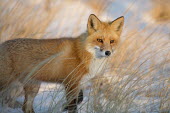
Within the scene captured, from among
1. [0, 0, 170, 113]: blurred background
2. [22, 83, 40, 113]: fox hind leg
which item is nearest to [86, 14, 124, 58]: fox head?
[0, 0, 170, 113]: blurred background

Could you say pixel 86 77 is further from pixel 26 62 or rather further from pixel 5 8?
pixel 5 8

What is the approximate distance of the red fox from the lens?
3088 millimetres

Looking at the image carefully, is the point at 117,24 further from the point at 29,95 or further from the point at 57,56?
the point at 29,95

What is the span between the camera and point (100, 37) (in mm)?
3289

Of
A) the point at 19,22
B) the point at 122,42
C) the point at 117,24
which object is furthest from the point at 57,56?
the point at 19,22

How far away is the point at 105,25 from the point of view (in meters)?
3.41

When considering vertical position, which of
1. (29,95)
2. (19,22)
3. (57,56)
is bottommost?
(29,95)

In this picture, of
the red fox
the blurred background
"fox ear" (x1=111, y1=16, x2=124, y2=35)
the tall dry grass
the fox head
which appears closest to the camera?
the blurred background

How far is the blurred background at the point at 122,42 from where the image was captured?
2.48 meters

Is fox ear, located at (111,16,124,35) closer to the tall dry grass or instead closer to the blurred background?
the blurred background

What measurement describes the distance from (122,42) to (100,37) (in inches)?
9.7

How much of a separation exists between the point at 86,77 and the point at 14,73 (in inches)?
28.3

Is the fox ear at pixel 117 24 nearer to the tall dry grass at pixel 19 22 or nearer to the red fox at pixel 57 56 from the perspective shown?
the red fox at pixel 57 56

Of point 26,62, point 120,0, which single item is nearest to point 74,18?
point 120,0
